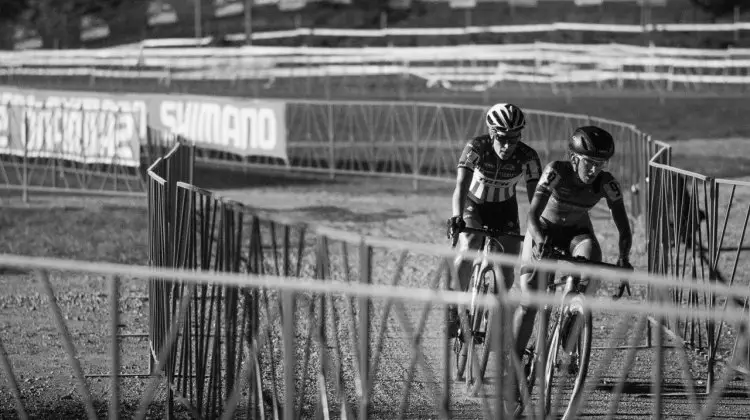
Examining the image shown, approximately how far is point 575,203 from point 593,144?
0.53 meters

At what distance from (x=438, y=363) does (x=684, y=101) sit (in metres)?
22.3

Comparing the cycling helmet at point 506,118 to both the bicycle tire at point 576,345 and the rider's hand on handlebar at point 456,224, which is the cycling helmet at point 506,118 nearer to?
the rider's hand on handlebar at point 456,224

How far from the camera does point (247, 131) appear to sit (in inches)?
843

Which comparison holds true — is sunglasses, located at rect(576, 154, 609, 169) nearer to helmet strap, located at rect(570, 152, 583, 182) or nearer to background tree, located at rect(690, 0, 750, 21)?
helmet strap, located at rect(570, 152, 583, 182)

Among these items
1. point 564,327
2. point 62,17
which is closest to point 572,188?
point 564,327

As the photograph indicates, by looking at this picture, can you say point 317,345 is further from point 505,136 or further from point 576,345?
point 505,136

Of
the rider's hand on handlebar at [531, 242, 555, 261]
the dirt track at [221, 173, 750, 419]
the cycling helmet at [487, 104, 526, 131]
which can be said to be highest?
the cycling helmet at [487, 104, 526, 131]

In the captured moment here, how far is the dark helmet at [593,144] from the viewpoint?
724 centimetres

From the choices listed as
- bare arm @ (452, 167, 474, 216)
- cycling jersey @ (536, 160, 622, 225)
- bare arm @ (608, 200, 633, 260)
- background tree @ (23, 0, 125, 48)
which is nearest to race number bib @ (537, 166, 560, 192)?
cycling jersey @ (536, 160, 622, 225)

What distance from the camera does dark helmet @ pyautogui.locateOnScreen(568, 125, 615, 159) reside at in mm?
7238

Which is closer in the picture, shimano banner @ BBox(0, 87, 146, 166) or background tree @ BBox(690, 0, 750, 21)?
shimano banner @ BBox(0, 87, 146, 166)

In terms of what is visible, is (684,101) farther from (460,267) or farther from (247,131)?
(460,267)

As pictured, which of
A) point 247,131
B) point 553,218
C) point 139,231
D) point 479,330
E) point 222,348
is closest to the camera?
point 222,348

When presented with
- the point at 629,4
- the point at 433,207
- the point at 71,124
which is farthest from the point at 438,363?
the point at 629,4
